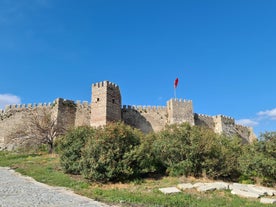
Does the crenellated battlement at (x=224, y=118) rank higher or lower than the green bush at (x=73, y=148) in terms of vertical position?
higher

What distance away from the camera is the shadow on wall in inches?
1166

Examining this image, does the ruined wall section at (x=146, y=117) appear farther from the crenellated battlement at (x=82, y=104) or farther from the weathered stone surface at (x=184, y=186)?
the weathered stone surface at (x=184, y=186)

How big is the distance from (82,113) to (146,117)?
21.6 feet

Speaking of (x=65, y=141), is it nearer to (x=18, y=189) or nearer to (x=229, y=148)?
(x=18, y=189)

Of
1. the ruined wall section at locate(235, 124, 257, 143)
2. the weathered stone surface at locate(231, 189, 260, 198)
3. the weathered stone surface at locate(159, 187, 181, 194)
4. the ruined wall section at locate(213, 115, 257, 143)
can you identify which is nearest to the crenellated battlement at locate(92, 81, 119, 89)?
the ruined wall section at locate(213, 115, 257, 143)

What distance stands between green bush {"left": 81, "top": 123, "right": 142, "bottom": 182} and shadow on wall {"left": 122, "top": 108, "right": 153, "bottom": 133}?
14.8m

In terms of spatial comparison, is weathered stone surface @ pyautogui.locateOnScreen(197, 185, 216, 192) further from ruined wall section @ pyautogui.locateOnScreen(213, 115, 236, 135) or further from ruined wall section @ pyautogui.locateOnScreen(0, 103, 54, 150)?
ruined wall section @ pyautogui.locateOnScreen(213, 115, 236, 135)

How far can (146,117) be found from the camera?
99.7 ft

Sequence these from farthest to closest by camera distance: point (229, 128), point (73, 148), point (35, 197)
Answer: point (229, 128) < point (73, 148) < point (35, 197)

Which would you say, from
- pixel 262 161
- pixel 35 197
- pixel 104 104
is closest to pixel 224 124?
pixel 104 104

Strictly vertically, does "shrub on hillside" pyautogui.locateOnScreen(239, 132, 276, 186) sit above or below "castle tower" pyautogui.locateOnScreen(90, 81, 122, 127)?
below

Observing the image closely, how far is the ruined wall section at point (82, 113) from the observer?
28.2 meters

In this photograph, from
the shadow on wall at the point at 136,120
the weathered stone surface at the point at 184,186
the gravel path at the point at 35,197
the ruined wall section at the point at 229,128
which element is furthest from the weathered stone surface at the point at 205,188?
the ruined wall section at the point at 229,128

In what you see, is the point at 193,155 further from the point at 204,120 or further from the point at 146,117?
the point at 204,120
